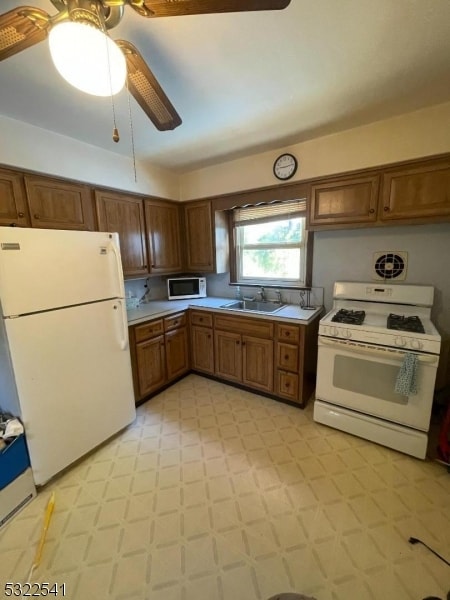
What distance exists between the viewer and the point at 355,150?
7.05 ft

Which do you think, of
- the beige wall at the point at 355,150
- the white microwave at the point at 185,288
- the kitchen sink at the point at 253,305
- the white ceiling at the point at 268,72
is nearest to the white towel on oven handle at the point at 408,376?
the kitchen sink at the point at 253,305

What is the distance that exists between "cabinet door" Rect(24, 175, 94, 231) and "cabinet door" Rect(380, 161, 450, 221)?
2.50 metres

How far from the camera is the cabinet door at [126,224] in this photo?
2.46m

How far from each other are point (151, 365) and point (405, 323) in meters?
2.29

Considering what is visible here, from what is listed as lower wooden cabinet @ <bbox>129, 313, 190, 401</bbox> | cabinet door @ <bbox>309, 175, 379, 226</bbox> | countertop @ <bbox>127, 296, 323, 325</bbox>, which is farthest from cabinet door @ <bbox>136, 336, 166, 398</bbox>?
cabinet door @ <bbox>309, 175, 379, 226</bbox>

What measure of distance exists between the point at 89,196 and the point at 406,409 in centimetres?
308

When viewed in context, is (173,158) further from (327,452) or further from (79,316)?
(327,452)

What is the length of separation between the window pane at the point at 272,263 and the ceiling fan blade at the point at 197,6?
2187 mm

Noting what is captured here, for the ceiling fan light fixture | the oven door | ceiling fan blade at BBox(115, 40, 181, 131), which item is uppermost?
ceiling fan blade at BBox(115, 40, 181, 131)

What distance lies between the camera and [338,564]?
1278mm

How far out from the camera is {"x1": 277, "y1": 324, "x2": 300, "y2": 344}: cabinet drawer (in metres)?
2.34

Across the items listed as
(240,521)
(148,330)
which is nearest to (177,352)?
(148,330)

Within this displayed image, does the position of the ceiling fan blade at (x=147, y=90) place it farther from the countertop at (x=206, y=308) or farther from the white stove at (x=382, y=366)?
the white stove at (x=382, y=366)

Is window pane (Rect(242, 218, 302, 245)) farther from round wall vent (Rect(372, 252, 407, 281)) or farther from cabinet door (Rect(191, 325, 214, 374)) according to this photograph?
cabinet door (Rect(191, 325, 214, 374))
